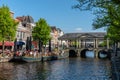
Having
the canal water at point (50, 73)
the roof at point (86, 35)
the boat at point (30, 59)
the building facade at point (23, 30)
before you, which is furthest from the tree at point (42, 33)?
the roof at point (86, 35)

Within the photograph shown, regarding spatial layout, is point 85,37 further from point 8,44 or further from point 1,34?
point 1,34

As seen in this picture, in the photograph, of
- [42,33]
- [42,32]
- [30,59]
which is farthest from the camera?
[42,32]

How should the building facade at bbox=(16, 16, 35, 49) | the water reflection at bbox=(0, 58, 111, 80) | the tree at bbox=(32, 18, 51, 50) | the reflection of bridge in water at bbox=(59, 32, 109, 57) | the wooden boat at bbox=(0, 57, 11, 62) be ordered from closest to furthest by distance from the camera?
the water reflection at bbox=(0, 58, 111, 80) < the wooden boat at bbox=(0, 57, 11, 62) < the tree at bbox=(32, 18, 51, 50) < the building facade at bbox=(16, 16, 35, 49) < the reflection of bridge in water at bbox=(59, 32, 109, 57)

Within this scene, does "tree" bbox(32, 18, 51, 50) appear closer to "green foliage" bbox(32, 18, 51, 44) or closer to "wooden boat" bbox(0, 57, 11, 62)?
"green foliage" bbox(32, 18, 51, 44)

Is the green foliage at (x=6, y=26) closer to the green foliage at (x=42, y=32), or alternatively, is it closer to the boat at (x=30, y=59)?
the boat at (x=30, y=59)

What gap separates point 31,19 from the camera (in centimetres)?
11775

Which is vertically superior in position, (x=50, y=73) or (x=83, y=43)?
(x=83, y=43)

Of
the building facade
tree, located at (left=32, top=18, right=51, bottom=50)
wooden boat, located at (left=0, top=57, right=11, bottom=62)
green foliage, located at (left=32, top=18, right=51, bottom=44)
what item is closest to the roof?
the building facade

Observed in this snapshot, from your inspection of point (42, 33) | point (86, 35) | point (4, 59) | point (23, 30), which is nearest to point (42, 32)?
point (42, 33)

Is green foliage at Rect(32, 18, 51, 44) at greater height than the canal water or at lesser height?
greater

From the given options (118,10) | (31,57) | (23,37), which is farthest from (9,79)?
(23,37)

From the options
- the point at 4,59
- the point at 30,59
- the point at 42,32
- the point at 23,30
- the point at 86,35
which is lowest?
the point at 30,59

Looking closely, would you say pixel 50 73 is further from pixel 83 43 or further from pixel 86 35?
pixel 83 43

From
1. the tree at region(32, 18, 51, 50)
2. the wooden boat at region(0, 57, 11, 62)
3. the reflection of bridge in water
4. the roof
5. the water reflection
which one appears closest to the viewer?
the water reflection
